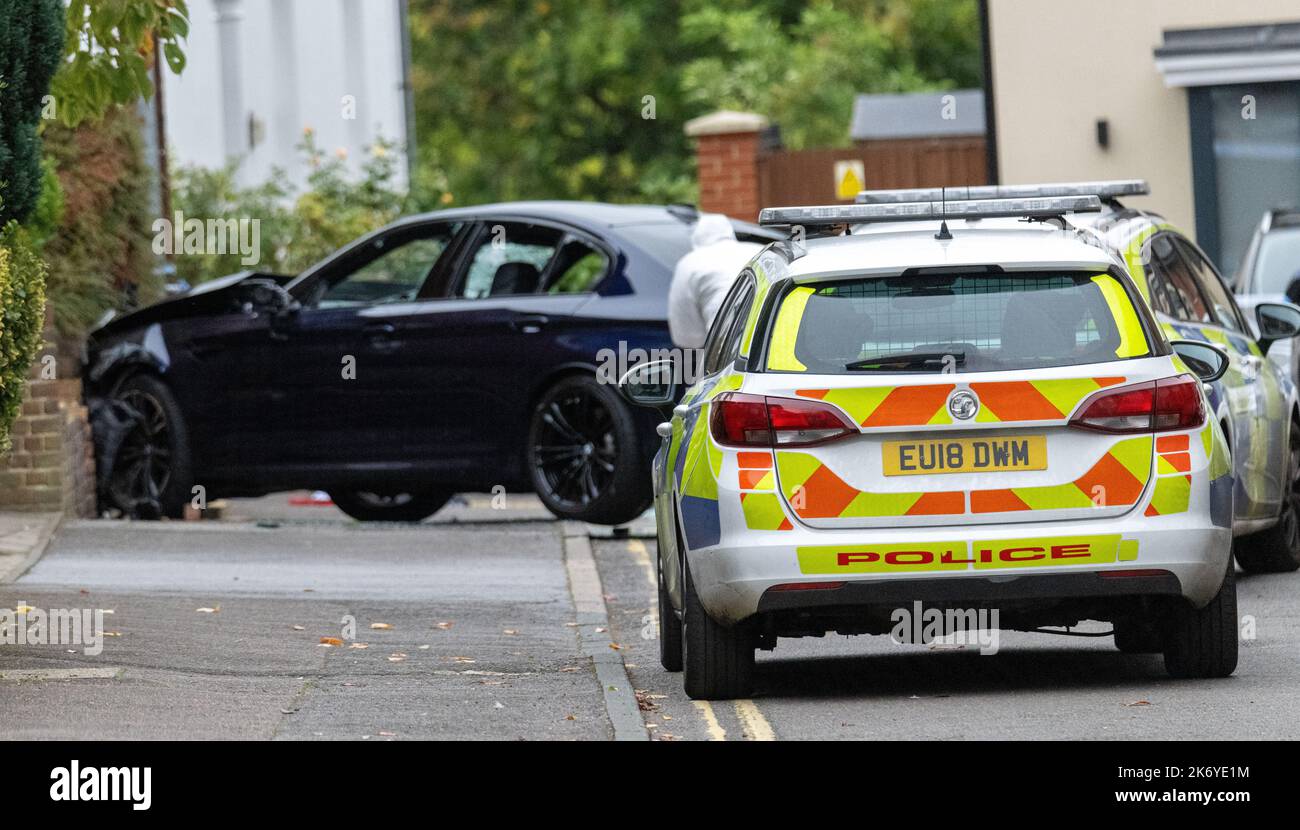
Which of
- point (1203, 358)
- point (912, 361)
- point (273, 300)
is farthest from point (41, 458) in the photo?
point (912, 361)

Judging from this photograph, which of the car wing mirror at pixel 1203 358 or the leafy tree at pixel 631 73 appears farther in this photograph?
the leafy tree at pixel 631 73

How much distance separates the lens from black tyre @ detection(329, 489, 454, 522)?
50.6 feet

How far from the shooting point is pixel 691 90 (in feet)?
136

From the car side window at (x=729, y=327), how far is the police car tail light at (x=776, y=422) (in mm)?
389

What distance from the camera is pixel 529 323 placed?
1333 centimetres

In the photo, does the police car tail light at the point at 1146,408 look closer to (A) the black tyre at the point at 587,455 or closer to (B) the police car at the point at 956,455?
(B) the police car at the point at 956,455

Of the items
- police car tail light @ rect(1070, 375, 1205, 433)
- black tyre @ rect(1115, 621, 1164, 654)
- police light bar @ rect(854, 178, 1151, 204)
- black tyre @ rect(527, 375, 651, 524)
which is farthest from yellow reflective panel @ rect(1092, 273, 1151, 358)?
black tyre @ rect(527, 375, 651, 524)

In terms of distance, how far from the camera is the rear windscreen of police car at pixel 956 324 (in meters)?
7.83

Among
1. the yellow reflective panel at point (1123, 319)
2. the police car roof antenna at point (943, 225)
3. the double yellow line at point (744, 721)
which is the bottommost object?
the double yellow line at point (744, 721)

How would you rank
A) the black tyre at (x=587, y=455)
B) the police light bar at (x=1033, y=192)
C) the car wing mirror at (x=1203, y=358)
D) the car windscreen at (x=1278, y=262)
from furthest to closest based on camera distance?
the car windscreen at (x=1278, y=262) < the black tyre at (x=587, y=455) < the police light bar at (x=1033, y=192) < the car wing mirror at (x=1203, y=358)

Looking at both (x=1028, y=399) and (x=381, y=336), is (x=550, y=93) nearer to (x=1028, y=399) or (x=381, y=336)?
(x=381, y=336)

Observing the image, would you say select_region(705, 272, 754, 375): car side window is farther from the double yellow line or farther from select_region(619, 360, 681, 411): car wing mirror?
the double yellow line

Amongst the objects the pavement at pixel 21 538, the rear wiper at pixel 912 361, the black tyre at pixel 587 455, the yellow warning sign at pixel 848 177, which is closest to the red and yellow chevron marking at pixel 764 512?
the rear wiper at pixel 912 361

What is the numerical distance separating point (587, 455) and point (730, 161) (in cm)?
1195
